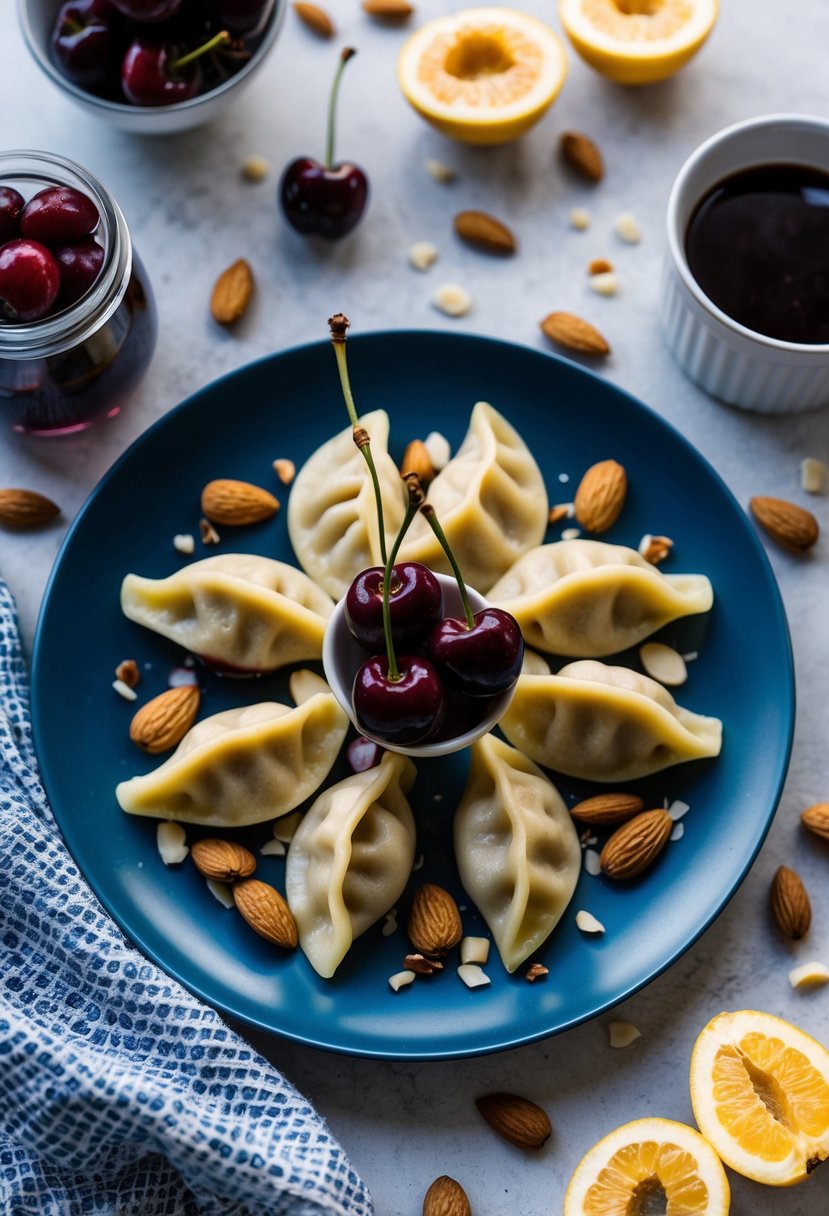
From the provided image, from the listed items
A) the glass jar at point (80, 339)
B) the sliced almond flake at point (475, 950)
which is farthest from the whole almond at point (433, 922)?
the glass jar at point (80, 339)

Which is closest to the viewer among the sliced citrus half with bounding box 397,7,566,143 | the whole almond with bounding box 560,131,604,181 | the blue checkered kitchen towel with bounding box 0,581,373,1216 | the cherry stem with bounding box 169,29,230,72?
the blue checkered kitchen towel with bounding box 0,581,373,1216

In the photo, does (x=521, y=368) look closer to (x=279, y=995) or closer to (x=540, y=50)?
(x=540, y=50)

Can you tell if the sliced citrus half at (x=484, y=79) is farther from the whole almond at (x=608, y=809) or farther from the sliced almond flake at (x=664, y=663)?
the whole almond at (x=608, y=809)

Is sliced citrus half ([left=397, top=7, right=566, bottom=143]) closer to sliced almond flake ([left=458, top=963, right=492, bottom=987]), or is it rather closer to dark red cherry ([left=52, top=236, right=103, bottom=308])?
dark red cherry ([left=52, top=236, right=103, bottom=308])

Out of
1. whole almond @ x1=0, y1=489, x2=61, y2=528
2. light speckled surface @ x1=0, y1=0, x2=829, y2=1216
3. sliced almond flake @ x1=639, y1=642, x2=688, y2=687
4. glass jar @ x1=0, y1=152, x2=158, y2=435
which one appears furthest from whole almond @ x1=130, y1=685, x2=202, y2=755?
sliced almond flake @ x1=639, y1=642, x2=688, y2=687

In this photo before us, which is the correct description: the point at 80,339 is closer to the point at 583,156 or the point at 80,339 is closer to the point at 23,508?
the point at 23,508

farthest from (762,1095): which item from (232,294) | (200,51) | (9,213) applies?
(200,51)

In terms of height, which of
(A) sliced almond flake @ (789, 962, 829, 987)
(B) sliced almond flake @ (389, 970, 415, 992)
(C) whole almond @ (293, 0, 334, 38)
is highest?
(C) whole almond @ (293, 0, 334, 38)

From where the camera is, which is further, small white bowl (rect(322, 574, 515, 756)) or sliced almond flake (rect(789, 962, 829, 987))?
sliced almond flake (rect(789, 962, 829, 987))

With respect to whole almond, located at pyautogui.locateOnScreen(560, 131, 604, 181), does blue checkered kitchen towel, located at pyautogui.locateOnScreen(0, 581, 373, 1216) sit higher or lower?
lower
